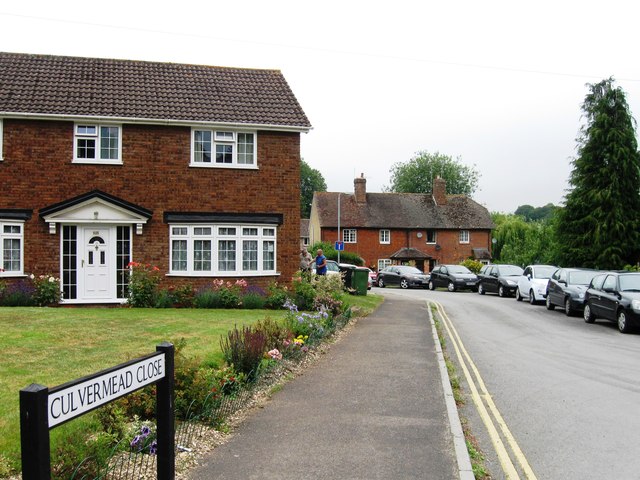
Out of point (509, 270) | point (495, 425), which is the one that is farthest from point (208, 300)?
point (509, 270)

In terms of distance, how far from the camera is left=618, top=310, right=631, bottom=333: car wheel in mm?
15986

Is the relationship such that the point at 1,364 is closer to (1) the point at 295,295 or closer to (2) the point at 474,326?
(1) the point at 295,295

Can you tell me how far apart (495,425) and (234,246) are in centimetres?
1385

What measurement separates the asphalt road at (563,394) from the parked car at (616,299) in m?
0.42

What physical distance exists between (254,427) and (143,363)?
3.41 m

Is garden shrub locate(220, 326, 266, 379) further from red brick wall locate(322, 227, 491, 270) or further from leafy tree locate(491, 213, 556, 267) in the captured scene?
red brick wall locate(322, 227, 491, 270)

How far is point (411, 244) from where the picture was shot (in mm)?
57344

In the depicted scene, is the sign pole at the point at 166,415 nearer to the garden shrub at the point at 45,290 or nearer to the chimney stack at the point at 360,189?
the garden shrub at the point at 45,290

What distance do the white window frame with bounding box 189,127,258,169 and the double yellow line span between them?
1069cm

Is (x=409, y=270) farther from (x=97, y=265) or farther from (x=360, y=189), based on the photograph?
(x=97, y=265)

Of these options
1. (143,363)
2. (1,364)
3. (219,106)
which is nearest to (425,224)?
(219,106)

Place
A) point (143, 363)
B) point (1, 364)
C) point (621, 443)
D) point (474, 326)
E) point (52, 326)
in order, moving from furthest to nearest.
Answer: point (474, 326) → point (52, 326) → point (1, 364) → point (621, 443) → point (143, 363)

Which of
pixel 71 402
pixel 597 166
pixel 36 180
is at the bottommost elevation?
pixel 71 402

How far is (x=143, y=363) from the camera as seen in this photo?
11.6ft
